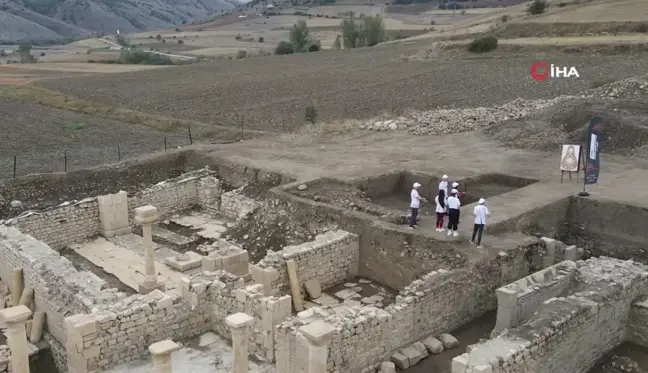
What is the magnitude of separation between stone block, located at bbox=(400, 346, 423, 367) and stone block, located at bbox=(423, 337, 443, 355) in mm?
334

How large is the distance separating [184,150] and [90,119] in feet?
47.7

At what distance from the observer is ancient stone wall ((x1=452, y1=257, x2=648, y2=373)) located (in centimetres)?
1043

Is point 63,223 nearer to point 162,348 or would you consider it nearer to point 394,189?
point 394,189

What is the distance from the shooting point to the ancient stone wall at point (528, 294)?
496 inches

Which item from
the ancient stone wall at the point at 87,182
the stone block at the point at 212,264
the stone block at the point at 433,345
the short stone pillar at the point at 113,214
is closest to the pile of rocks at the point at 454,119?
the ancient stone wall at the point at 87,182

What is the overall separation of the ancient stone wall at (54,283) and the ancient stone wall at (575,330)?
308 inches

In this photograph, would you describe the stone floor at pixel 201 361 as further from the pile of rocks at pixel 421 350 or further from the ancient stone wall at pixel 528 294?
the ancient stone wall at pixel 528 294

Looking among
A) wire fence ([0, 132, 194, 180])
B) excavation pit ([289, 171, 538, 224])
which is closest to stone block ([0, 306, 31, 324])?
excavation pit ([289, 171, 538, 224])

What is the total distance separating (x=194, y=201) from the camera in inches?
930

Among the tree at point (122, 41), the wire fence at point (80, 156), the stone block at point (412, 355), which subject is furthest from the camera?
the tree at point (122, 41)

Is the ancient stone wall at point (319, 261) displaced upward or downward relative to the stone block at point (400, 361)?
upward

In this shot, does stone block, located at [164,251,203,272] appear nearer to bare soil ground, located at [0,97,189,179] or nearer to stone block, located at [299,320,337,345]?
stone block, located at [299,320,337,345]

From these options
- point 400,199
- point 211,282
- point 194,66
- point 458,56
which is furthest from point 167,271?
point 194,66

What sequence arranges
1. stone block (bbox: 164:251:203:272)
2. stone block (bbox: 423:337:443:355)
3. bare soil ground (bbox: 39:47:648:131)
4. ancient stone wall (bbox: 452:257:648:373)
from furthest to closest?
bare soil ground (bbox: 39:47:648:131)
stone block (bbox: 164:251:203:272)
stone block (bbox: 423:337:443:355)
ancient stone wall (bbox: 452:257:648:373)
